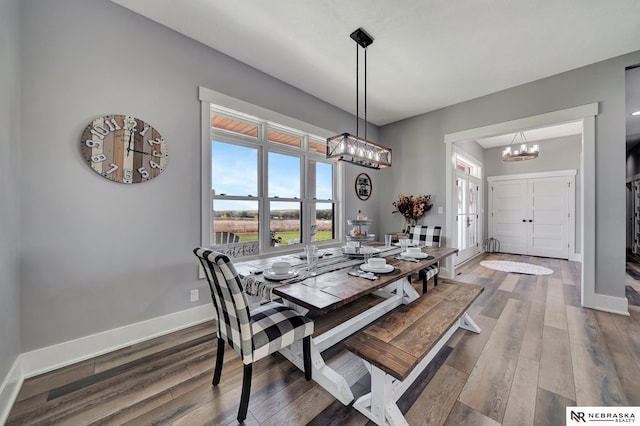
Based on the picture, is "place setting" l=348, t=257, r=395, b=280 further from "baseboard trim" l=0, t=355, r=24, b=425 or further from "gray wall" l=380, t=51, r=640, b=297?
"gray wall" l=380, t=51, r=640, b=297

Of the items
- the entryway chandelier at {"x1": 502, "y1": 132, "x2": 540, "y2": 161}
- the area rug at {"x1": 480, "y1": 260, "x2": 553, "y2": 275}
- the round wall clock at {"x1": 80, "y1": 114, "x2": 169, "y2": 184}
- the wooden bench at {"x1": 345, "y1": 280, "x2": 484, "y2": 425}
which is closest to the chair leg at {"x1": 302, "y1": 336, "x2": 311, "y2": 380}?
the wooden bench at {"x1": 345, "y1": 280, "x2": 484, "y2": 425}

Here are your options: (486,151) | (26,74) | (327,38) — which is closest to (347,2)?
(327,38)

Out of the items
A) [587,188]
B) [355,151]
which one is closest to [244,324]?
[355,151]

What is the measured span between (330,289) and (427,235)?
7.94ft

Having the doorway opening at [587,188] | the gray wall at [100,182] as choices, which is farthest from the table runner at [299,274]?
the doorway opening at [587,188]

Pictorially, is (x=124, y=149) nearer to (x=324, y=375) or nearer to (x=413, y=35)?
(x=324, y=375)

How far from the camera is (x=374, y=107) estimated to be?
4.22 m

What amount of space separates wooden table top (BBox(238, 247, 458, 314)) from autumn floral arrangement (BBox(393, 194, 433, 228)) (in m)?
2.61

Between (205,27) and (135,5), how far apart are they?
0.56 m

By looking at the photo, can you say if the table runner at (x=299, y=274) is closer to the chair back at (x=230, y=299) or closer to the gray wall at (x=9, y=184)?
the chair back at (x=230, y=299)

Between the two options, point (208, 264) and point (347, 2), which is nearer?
point (208, 264)

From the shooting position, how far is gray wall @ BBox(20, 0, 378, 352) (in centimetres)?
179

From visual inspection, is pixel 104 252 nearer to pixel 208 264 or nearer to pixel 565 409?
pixel 208 264

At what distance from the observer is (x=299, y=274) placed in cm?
179
